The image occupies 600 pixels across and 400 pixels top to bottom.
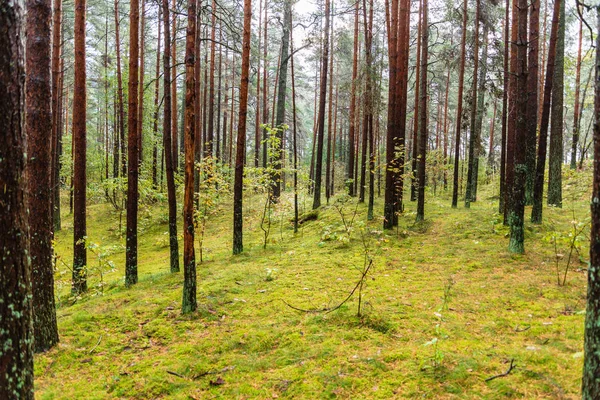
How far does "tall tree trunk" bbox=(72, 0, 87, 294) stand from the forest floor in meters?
0.96

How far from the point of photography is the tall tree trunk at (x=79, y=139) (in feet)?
22.4

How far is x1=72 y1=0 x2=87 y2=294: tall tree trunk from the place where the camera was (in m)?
6.82

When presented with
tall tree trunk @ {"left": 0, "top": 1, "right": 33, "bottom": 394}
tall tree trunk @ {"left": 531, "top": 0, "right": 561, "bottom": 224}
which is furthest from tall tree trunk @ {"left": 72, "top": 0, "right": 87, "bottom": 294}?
tall tree trunk @ {"left": 531, "top": 0, "right": 561, "bottom": 224}

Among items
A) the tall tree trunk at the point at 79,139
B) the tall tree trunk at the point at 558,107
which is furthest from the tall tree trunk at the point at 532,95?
the tall tree trunk at the point at 79,139

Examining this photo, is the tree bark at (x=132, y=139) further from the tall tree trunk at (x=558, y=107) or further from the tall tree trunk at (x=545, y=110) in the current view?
the tall tree trunk at (x=558, y=107)

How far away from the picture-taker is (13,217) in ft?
6.78

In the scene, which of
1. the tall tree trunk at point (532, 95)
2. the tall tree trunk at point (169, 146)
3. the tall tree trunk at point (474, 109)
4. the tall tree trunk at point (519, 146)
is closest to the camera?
the tall tree trunk at point (519, 146)

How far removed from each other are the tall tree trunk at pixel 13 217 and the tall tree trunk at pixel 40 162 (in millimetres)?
3043

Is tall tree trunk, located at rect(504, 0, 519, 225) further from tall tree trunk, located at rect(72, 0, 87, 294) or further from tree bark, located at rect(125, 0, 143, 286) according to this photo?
tall tree trunk, located at rect(72, 0, 87, 294)

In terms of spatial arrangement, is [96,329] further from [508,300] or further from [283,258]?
[508,300]

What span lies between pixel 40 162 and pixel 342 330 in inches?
193

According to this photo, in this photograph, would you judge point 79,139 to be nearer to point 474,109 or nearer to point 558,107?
point 474,109

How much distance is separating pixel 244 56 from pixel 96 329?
711 centimetres

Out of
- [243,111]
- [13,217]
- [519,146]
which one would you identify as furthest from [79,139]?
[519,146]
